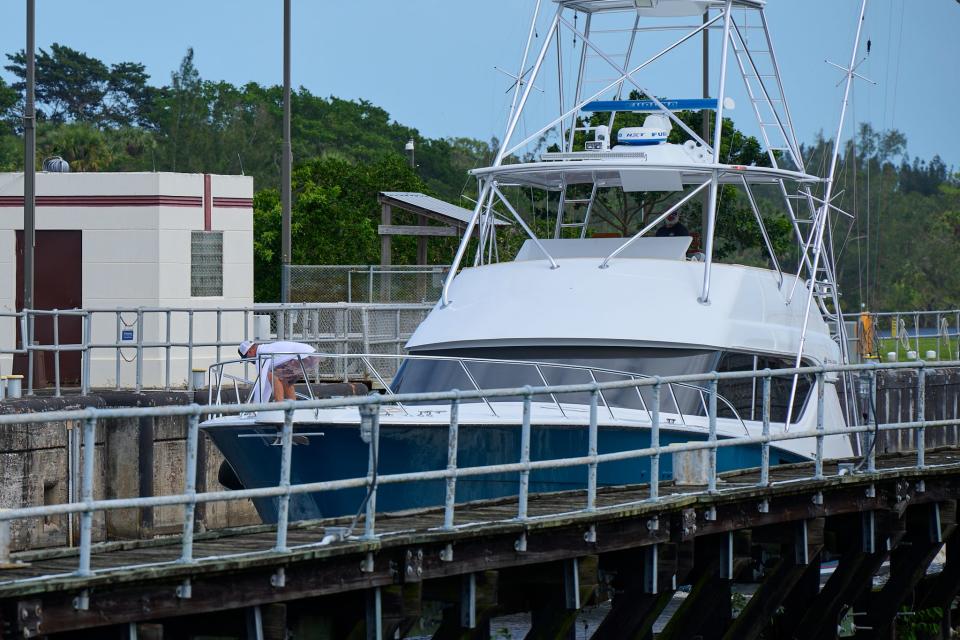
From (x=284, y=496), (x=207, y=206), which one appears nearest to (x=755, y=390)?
(x=284, y=496)

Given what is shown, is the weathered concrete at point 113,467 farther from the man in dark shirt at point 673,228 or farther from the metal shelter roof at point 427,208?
the metal shelter roof at point 427,208

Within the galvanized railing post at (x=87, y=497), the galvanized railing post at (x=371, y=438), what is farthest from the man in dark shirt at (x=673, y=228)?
the galvanized railing post at (x=87, y=497)

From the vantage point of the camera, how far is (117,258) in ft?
82.9

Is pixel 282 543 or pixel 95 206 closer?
pixel 282 543

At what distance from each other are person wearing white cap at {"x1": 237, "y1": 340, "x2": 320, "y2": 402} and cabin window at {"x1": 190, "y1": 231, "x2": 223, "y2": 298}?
1151 cm

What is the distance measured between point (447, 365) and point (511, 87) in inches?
154

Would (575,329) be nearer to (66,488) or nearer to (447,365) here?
(447,365)

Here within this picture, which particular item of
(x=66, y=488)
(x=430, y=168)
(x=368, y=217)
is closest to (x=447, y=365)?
(x=66, y=488)

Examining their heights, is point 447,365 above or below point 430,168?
below

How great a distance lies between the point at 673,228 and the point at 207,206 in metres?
10.7

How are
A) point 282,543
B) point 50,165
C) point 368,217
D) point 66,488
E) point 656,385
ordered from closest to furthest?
point 282,543
point 656,385
point 66,488
point 50,165
point 368,217

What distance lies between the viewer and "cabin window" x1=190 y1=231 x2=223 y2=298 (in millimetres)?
25891

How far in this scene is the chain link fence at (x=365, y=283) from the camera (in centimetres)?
3120

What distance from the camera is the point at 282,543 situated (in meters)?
9.33
